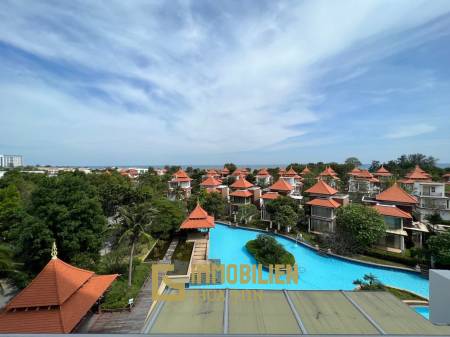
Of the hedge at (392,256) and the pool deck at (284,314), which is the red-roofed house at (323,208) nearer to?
the hedge at (392,256)

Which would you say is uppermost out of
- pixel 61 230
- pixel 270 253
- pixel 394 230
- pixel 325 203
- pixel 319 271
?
pixel 61 230

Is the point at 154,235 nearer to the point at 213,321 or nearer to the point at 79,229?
the point at 79,229

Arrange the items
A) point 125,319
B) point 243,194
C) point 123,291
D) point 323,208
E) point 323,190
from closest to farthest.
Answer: point 125,319 < point 123,291 < point 323,208 < point 323,190 < point 243,194

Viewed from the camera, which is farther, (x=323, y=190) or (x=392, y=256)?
(x=323, y=190)

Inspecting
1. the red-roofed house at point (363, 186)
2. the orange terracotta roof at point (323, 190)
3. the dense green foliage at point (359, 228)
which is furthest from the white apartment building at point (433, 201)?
the dense green foliage at point (359, 228)

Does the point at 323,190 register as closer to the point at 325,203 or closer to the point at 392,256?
the point at 325,203
